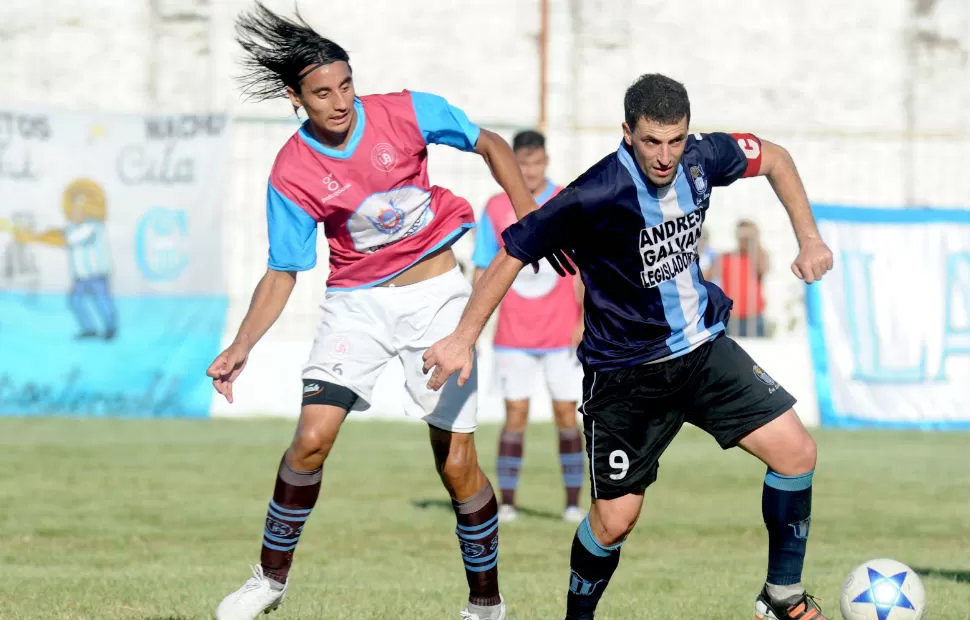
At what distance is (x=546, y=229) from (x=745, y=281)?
11.4 metres

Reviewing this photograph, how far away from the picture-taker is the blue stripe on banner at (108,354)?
15.2 meters

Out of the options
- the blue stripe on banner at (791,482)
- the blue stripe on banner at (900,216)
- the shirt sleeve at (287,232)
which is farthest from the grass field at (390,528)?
the blue stripe on banner at (900,216)

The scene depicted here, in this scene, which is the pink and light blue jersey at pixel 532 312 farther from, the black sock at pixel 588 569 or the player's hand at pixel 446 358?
the player's hand at pixel 446 358

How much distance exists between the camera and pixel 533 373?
33.1 ft

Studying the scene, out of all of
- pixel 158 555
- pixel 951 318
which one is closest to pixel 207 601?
pixel 158 555

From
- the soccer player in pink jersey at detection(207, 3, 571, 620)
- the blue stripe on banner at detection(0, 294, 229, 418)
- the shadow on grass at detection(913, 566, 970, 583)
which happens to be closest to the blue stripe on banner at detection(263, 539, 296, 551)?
the soccer player in pink jersey at detection(207, 3, 571, 620)

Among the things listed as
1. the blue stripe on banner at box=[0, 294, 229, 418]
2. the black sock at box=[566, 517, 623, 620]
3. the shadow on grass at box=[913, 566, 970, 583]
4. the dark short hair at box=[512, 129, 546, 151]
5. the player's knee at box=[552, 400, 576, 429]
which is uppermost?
the dark short hair at box=[512, 129, 546, 151]

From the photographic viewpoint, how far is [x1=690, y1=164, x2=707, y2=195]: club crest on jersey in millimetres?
5570

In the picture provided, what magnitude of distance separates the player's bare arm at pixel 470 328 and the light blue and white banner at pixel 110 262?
10.5m

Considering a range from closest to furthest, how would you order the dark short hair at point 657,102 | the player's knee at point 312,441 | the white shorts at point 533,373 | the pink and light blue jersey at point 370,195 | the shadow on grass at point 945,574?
the dark short hair at point 657,102, the player's knee at point 312,441, the pink and light blue jersey at point 370,195, the shadow on grass at point 945,574, the white shorts at point 533,373

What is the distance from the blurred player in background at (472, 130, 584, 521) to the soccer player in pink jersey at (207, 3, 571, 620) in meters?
3.48

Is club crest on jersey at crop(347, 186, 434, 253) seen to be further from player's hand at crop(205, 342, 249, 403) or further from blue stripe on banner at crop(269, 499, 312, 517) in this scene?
blue stripe on banner at crop(269, 499, 312, 517)

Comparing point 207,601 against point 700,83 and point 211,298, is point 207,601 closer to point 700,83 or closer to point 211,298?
point 211,298

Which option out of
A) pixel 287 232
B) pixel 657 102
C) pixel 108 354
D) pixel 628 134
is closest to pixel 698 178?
pixel 628 134
